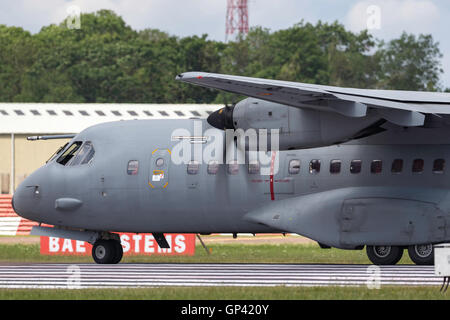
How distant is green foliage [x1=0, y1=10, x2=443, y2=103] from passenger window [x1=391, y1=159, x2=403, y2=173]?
2975 inches

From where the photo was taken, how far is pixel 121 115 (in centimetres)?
6247

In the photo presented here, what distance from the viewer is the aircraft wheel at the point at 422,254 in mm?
26922

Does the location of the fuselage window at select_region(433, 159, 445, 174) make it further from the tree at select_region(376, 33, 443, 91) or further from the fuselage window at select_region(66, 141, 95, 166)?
the tree at select_region(376, 33, 443, 91)

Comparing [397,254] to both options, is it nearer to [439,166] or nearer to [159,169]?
[439,166]

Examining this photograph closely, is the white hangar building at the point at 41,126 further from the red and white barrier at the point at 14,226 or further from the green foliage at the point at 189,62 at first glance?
the green foliage at the point at 189,62

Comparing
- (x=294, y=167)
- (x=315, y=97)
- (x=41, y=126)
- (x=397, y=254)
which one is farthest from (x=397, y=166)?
(x=41, y=126)

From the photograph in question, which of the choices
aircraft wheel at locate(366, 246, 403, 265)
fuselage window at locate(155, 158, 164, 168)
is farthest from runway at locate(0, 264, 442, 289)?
fuselage window at locate(155, 158, 164, 168)

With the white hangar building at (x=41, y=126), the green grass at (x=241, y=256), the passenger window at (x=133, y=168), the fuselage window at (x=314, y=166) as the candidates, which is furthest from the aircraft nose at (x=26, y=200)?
the white hangar building at (x=41, y=126)

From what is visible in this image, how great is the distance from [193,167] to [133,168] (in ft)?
6.28

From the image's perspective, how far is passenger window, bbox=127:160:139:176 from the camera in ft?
92.6

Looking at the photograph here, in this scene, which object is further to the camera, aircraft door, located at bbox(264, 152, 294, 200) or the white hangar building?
the white hangar building

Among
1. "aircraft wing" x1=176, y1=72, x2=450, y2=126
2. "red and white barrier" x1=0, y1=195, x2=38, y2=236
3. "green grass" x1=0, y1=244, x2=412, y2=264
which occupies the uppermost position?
"aircraft wing" x1=176, y1=72, x2=450, y2=126

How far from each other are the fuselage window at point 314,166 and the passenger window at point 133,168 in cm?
528
